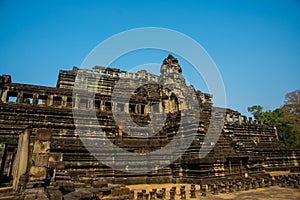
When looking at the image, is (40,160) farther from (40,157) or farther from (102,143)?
(102,143)

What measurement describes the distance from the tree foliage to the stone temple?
16921 millimetres

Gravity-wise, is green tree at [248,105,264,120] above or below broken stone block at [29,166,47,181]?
above

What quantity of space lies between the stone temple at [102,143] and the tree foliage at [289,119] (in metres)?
16.9

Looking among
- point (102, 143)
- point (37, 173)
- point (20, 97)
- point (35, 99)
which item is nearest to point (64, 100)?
point (35, 99)

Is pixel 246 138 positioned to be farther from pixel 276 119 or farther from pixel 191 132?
pixel 276 119

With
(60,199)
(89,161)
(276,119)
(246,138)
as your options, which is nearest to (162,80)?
(246,138)

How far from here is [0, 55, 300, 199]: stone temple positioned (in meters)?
7.75

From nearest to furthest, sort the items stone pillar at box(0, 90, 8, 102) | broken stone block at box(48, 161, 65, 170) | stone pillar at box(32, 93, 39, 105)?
broken stone block at box(48, 161, 65, 170) < stone pillar at box(0, 90, 8, 102) < stone pillar at box(32, 93, 39, 105)

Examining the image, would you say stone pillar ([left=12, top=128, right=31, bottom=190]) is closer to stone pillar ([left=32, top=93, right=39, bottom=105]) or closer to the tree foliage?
stone pillar ([left=32, top=93, right=39, bottom=105])

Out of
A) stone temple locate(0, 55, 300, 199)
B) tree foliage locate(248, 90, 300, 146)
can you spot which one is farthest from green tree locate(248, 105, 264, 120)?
stone temple locate(0, 55, 300, 199)

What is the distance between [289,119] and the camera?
125 feet

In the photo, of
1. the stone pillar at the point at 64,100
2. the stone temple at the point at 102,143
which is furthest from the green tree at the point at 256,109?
the stone pillar at the point at 64,100

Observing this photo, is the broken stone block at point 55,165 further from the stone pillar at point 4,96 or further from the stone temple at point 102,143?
the stone pillar at point 4,96

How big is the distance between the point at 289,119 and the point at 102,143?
122 ft
